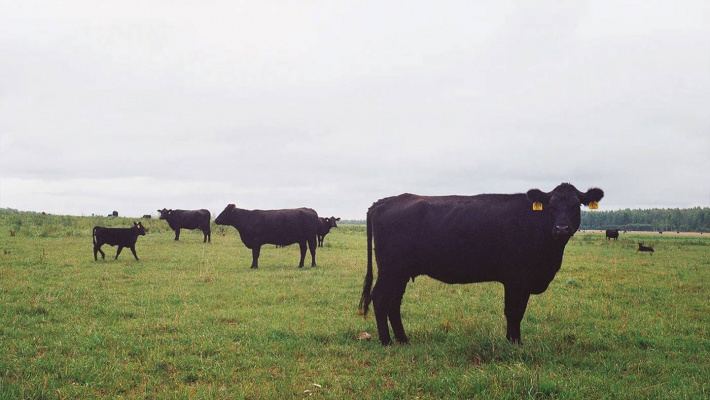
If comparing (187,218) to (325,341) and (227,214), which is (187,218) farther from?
(325,341)

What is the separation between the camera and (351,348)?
7.06 metres

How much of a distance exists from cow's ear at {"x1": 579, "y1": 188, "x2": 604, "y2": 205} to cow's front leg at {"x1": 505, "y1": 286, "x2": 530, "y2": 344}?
2064mm

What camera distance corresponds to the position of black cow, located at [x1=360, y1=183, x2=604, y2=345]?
290 inches

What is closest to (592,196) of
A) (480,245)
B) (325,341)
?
(480,245)

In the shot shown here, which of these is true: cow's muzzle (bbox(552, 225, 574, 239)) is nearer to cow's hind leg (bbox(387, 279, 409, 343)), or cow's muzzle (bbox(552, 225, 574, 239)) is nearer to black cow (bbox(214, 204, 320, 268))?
cow's hind leg (bbox(387, 279, 409, 343))

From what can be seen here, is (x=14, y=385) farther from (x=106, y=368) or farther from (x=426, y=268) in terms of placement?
(x=426, y=268)

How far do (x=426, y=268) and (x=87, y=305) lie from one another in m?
7.75

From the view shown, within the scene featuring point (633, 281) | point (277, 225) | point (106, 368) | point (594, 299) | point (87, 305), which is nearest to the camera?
point (106, 368)

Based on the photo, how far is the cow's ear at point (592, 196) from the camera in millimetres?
7906

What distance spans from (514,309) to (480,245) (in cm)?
115

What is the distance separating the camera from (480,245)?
24.7 feet

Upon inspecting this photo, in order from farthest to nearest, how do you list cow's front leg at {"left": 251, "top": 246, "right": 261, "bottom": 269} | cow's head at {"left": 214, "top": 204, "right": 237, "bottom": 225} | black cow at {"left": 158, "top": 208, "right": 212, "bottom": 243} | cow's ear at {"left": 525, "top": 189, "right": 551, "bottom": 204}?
black cow at {"left": 158, "top": 208, "right": 212, "bottom": 243} < cow's head at {"left": 214, "top": 204, "right": 237, "bottom": 225} < cow's front leg at {"left": 251, "top": 246, "right": 261, "bottom": 269} < cow's ear at {"left": 525, "top": 189, "right": 551, "bottom": 204}

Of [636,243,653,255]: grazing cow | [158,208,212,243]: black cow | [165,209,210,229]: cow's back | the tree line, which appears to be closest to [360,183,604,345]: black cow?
[636,243,653,255]: grazing cow

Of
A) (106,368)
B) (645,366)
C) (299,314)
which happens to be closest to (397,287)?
(299,314)
